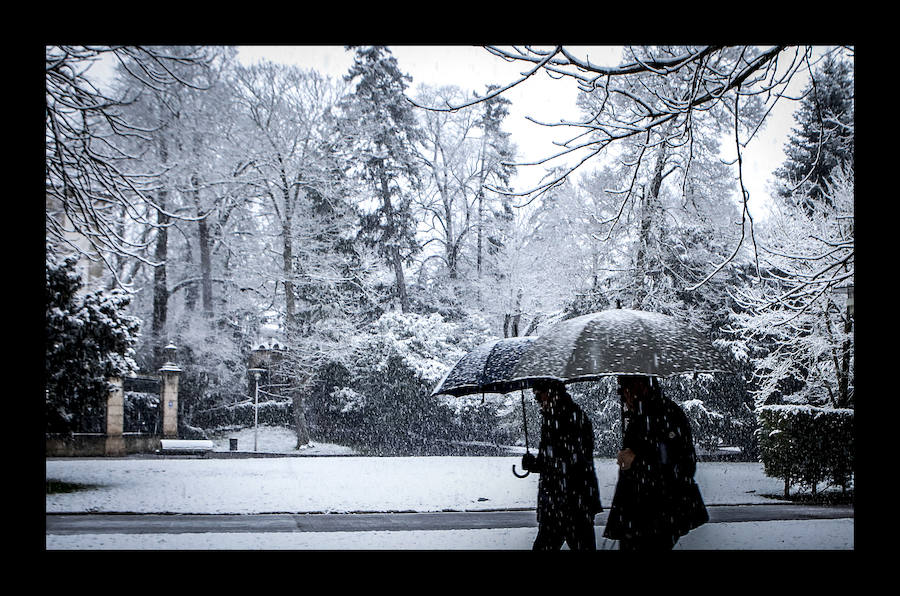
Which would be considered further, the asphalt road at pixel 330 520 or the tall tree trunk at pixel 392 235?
the tall tree trunk at pixel 392 235

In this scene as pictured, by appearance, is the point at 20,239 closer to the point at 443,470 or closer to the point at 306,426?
the point at 443,470

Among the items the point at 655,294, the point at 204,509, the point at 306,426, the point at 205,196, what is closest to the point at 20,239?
the point at 204,509

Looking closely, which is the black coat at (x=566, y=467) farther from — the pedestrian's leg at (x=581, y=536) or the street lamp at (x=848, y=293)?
the street lamp at (x=848, y=293)

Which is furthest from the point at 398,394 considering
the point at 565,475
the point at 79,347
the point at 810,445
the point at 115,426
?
the point at 565,475

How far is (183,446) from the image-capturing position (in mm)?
19391

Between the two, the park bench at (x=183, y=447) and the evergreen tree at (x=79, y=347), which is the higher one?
the evergreen tree at (x=79, y=347)

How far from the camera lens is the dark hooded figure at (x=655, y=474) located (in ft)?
16.8

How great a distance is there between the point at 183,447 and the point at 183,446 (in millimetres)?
52

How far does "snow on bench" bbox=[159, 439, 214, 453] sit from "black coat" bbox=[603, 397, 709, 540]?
16.0 meters

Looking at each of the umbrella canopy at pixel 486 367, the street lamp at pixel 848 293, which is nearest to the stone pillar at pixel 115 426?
the umbrella canopy at pixel 486 367

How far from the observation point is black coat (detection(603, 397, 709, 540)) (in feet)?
16.8

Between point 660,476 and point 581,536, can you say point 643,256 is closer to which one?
point 581,536

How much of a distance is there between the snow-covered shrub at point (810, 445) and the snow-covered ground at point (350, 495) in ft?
2.29
